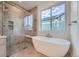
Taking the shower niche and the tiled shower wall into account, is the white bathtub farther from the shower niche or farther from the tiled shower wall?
the shower niche

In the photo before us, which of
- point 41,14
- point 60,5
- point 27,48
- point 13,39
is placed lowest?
point 27,48

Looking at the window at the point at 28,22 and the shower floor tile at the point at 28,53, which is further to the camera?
the window at the point at 28,22

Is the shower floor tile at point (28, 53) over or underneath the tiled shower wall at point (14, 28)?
underneath

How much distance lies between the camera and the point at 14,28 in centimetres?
243

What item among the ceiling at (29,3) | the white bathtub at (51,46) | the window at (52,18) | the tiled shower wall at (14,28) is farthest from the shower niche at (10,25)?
the window at (52,18)

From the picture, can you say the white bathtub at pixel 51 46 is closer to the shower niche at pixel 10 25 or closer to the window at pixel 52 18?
the window at pixel 52 18

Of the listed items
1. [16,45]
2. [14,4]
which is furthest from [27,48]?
[14,4]

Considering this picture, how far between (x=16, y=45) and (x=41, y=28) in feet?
2.32

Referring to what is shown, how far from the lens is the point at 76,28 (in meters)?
2.09

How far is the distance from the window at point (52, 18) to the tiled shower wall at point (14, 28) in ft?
1.43

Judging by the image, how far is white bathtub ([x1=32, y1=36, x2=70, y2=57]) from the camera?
2.20 m

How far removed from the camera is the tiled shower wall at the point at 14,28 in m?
2.39

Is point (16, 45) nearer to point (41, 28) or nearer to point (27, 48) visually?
point (27, 48)

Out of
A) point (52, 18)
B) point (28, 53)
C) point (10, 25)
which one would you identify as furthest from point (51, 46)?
point (10, 25)
